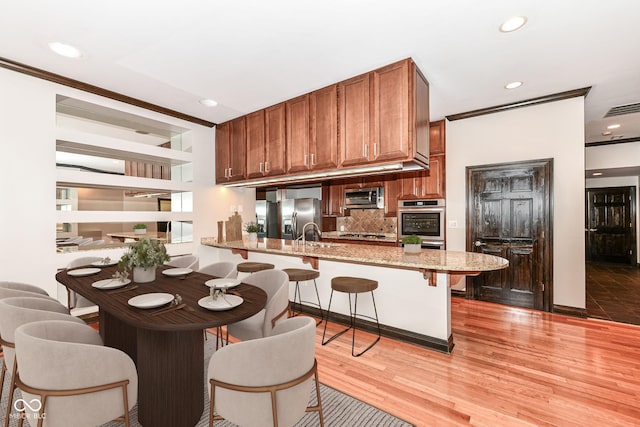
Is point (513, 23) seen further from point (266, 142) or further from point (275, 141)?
point (266, 142)

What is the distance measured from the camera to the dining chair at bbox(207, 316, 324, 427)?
1.20 m

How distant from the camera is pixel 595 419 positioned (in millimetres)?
1843

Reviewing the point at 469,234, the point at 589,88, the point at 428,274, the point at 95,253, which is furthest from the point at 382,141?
the point at 95,253

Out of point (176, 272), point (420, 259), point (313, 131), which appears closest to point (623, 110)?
point (420, 259)

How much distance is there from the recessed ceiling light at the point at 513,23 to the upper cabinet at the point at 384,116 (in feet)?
2.34

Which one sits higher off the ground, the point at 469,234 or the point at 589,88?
the point at 589,88

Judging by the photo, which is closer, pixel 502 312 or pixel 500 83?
pixel 500 83

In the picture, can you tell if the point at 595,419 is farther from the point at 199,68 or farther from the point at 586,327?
the point at 199,68

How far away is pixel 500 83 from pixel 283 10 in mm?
2510

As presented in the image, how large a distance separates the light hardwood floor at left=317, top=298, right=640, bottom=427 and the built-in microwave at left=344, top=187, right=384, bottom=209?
2.42 m

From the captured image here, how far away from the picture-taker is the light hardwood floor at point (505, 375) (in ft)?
6.22

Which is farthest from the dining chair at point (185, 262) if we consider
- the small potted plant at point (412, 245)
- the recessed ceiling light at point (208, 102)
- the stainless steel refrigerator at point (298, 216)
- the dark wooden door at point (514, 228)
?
the dark wooden door at point (514, 228)

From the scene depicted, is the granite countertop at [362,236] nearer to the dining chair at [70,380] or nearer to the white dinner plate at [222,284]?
the white dinner plate at [222,284]

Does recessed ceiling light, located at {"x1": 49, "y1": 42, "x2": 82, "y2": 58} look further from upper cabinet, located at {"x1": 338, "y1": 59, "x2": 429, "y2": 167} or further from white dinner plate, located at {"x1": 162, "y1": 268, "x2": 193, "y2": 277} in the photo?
upper cabinet, located at {"x1": 338, "y1": 59, "x2": 429, "y2": 167}
